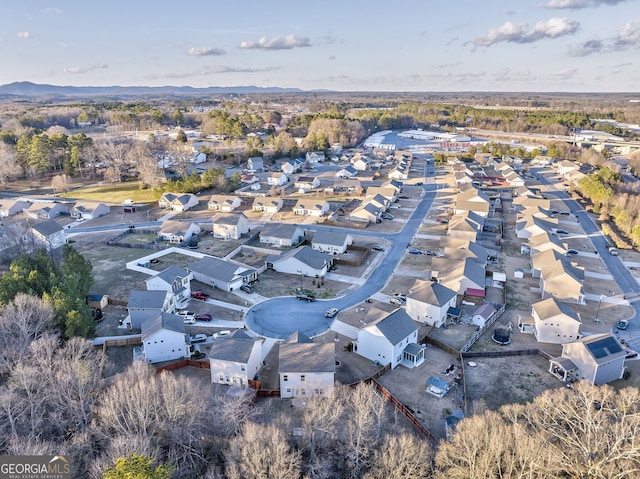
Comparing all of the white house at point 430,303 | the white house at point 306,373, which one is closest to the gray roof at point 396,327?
the white house at point 430,303

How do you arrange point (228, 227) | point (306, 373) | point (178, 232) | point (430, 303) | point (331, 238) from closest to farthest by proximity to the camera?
1. point (306, 373)
2. point (430, 303)
3. point (331, 238)
4. point (178, 232)
5. point (228, 227)

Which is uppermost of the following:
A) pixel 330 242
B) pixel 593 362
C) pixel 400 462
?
pixel 330 242

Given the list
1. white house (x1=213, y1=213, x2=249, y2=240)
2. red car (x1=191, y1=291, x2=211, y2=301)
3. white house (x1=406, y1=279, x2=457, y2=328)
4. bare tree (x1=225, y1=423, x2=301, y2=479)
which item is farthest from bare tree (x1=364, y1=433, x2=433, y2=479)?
white house (x1=213, y1=213, x2=249, y2=240)

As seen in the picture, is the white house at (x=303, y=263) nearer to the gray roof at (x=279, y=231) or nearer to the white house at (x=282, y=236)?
the white house at (x=282, y=236)

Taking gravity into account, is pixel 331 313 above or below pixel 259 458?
below

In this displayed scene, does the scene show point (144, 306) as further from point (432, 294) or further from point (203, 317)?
point (432, 294)

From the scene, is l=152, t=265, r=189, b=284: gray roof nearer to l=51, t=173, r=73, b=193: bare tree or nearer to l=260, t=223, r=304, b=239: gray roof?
l=260, t=223, r=304, b=239: gray roof

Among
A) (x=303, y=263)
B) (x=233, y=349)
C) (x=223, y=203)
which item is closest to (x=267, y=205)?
(x=223, y=203)

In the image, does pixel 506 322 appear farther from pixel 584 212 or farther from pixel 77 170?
Result: pixel 77 170
